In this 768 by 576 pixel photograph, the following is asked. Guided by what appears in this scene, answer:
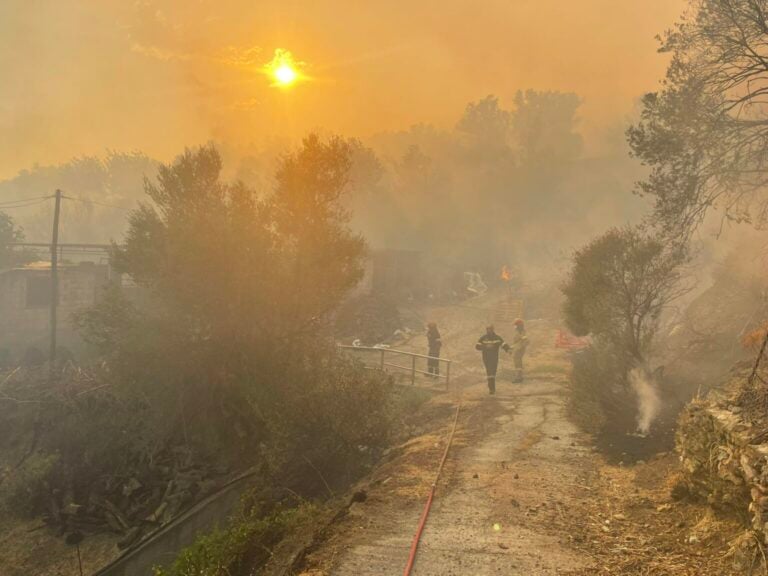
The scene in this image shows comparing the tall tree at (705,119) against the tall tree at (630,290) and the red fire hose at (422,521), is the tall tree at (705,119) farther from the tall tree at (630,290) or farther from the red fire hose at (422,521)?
the red fire hose at (422,521)

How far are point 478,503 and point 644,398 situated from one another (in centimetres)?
673

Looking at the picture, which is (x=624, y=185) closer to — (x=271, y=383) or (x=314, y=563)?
(x=271, y=383)

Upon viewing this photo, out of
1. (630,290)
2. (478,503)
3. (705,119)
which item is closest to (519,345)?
(630,290)

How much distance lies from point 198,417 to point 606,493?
11316 millimetres

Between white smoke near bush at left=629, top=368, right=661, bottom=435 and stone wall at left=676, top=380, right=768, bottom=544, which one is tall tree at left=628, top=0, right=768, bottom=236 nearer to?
white smoke near bush at left=629, top=368, right=661, bottom=435

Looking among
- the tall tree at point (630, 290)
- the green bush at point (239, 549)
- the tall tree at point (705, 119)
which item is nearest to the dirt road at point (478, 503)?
the green bush at point (239, 549)

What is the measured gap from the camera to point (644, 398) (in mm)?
11859

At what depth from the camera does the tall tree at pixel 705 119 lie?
11508 mm

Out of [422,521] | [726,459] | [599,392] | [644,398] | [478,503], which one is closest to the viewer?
[726,459]

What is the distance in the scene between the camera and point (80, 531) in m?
12.8

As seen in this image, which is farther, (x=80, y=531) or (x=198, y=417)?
(x=198, y=417)

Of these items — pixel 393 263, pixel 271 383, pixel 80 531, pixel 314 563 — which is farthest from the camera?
pixel 393 263

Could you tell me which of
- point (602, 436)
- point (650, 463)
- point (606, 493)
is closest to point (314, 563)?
point (606, 493)

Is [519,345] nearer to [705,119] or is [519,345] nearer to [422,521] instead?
[705,119]
